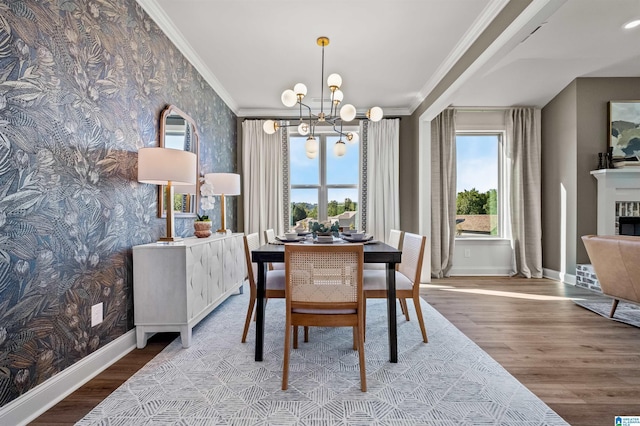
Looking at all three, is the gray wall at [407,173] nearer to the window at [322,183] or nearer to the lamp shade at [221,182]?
the window at [322,183]

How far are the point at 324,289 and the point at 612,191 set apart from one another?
183 inches

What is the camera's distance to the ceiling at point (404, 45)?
2.47m

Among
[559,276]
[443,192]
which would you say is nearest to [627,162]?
[559,276]

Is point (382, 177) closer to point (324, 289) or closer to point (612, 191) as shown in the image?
point (612, 191)

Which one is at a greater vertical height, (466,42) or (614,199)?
(466,42)

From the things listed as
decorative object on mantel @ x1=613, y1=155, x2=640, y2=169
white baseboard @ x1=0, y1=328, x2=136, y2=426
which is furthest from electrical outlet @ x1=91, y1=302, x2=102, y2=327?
decorative object on mantel @ x1=613, y1=155, x2=640, y2=169

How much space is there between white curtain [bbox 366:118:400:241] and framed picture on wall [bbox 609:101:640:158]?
2.88 metres

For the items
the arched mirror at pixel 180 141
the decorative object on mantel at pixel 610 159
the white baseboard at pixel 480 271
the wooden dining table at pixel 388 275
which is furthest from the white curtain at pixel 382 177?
the wooden dining table at pixel 388 275

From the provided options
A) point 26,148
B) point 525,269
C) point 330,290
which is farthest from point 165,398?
point 525,269

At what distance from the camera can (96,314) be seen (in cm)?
189

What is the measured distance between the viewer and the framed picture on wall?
4184 mm

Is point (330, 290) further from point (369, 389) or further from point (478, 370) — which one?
point (478, 370)

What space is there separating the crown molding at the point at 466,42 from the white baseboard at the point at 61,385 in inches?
148

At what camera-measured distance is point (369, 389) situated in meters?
1.70
